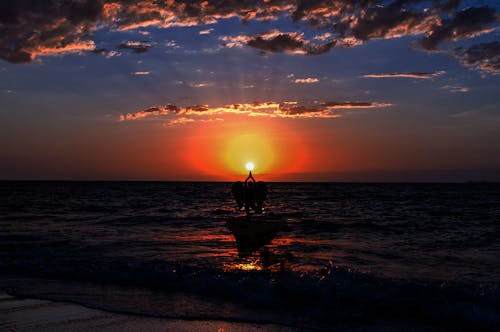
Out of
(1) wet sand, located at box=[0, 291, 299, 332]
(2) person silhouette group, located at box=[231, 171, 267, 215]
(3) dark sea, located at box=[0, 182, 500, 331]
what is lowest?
(3) dark sea, located at box=[0, 182, 500, 331]

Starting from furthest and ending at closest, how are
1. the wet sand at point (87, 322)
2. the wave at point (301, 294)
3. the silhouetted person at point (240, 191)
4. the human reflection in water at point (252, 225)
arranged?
the silhouetted person at point (240, 191)
the human reflection in water at point (252, 225)
the wave at point (301, 294)
the wet sand at point (87, 322)

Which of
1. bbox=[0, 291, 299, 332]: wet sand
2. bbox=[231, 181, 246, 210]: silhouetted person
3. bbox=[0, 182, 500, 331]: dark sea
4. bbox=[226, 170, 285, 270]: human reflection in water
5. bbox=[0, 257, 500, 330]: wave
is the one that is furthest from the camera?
bbox=[231, 181, 246, 210]: silhouetted person

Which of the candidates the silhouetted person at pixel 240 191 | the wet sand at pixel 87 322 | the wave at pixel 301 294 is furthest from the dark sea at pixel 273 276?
the silhouetted person at pixel 240 191

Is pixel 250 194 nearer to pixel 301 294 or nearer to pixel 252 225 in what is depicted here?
pixel 252 225

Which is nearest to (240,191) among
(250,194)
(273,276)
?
(250,194)

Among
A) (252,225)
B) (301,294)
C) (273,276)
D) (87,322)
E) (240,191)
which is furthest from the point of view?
(240,191)

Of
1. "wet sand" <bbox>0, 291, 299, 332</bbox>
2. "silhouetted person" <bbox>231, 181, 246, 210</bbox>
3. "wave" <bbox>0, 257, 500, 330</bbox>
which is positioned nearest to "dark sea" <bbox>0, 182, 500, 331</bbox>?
"wave" <bbox>0, 257, 500, 330</bbox>

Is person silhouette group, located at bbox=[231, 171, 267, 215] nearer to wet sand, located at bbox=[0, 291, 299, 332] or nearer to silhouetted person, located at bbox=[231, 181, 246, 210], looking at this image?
silhouetted person, located at bbox=[231, 181, 246, 210]

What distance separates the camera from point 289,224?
3766cm

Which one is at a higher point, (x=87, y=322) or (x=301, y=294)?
(x=87, y=322)

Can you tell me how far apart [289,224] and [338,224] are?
4.13m

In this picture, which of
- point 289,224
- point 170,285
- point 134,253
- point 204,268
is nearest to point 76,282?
point 170,285

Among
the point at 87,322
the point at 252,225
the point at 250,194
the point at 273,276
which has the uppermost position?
the point at 250,194

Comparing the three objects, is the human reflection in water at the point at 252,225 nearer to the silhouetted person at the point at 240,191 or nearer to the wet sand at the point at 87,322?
the silhouetted person at the point at 240,191
